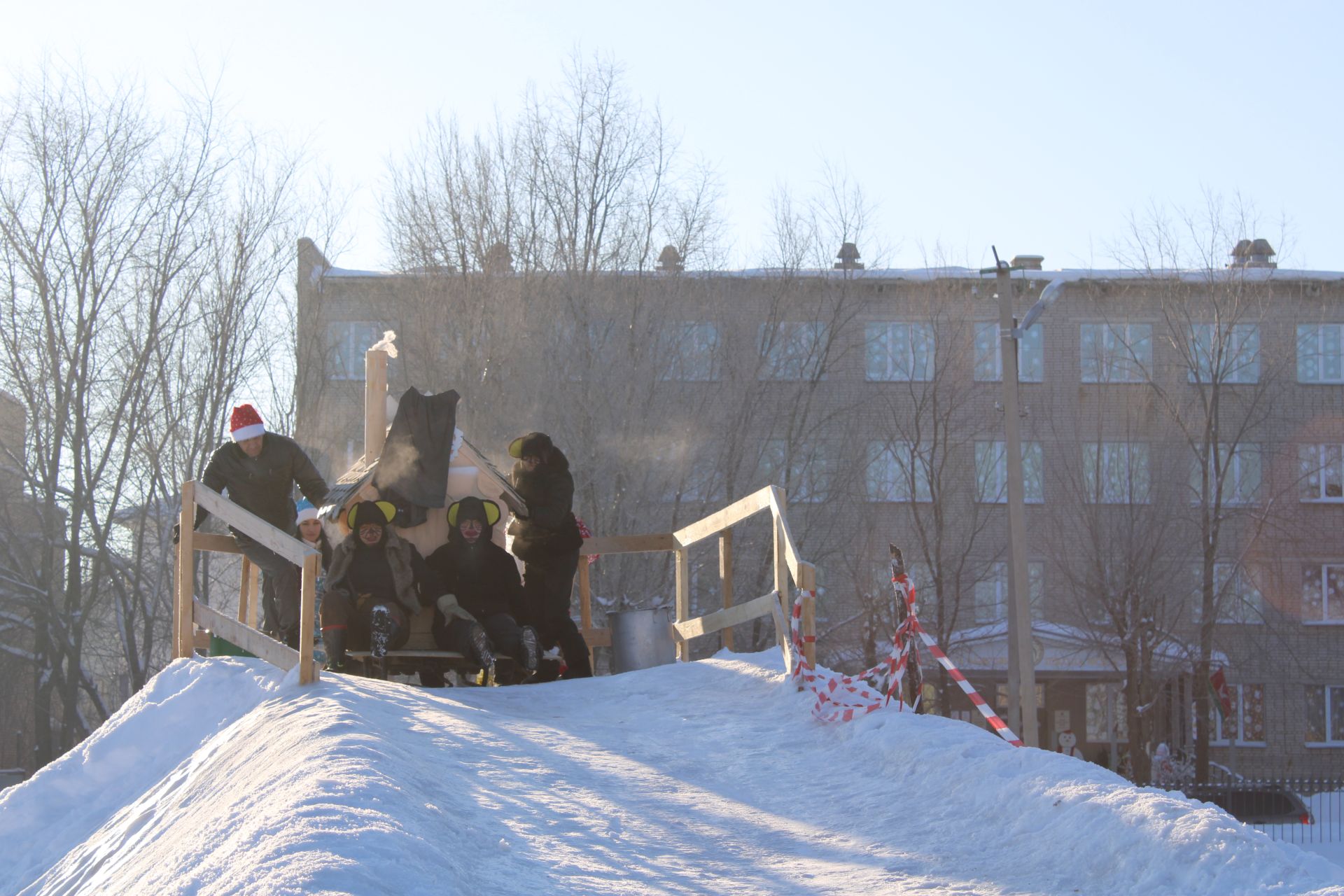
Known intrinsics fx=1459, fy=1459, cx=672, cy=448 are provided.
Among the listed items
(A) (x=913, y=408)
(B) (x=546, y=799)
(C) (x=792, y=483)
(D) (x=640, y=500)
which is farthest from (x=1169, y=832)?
(A) (x=913, y=408)

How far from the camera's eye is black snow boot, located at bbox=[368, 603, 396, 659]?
986 centimetres

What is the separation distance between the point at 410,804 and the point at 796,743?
262cm

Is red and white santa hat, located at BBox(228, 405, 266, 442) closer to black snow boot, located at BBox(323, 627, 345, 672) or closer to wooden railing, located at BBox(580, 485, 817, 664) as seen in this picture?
black snow boot, located at BBox(323, 627, 345, 672)

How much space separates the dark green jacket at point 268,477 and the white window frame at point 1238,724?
88.0 ft

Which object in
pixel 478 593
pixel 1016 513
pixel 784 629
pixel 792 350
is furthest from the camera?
pixel 792 350

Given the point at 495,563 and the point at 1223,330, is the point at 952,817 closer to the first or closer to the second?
→ the point at 495,563

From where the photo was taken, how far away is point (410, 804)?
17.7ft

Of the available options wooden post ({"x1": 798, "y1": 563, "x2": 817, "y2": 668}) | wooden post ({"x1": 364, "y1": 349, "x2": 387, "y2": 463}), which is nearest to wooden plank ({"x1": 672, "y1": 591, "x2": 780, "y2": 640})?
wooden post ({"x1": 798, "y1": 563, "x2": 817, "y2": 668})

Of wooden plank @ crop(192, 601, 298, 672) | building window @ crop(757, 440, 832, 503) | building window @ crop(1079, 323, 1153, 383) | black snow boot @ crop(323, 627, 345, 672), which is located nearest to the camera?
wooden plank @ crop(192, 601, 298, 672)

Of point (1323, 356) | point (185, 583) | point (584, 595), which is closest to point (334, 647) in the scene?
point (185, 583)

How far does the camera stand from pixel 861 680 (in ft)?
27.4

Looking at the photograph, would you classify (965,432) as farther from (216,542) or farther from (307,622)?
(307,622)

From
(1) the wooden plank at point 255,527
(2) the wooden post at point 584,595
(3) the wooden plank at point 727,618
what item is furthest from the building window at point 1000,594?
(1) the wooden plank at point 255,527

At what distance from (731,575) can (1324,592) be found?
27.0 m
